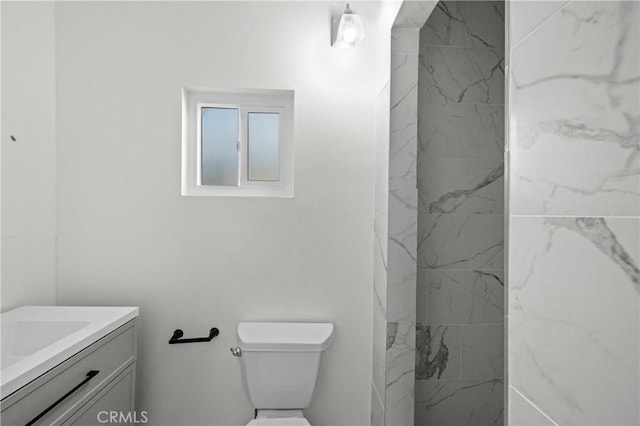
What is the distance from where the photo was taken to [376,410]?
1714mm

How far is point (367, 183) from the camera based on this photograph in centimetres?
182

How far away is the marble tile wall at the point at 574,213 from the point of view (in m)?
0.44

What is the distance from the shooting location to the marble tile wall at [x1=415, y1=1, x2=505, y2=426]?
71.9 inches

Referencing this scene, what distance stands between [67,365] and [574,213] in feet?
4.48

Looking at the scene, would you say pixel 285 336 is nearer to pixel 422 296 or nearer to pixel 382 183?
pixel 422 296

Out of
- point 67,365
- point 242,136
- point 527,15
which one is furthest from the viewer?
point 242,136

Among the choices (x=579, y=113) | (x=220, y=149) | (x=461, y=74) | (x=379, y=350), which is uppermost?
(x=461, y=74)

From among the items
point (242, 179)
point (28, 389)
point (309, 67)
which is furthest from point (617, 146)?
point (242, 179)

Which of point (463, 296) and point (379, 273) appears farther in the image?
point (463, 296)

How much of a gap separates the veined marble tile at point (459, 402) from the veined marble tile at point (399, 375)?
292mm

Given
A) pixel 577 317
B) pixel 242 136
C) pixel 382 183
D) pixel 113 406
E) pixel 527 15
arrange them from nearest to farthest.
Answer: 1. pixel 577 317
2. pixel 527 15
3. pixel 113 406
4. pixel 382 183
5. pixel 242 136

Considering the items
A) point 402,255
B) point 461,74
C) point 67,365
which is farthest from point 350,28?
point 67,365

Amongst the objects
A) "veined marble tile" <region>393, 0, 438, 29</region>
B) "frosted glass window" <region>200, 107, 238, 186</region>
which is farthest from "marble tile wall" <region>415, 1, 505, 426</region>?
"frosted glass window" <region>200, 107, 238, 186</region>
